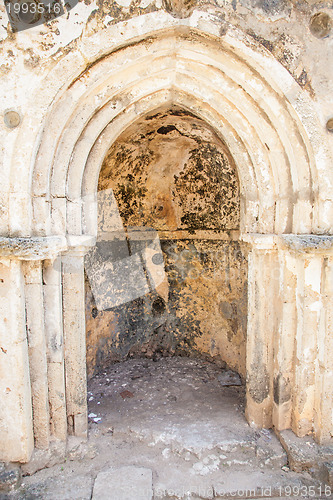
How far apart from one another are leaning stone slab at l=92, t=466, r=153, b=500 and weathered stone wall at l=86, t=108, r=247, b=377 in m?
1.65

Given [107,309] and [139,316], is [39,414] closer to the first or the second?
[107,309]

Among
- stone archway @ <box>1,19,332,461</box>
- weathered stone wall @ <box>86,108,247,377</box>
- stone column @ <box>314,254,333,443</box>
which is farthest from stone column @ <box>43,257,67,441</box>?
stone column @ <box>314,254,333,443</box>

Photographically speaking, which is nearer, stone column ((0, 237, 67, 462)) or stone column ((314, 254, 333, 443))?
stone column ((0, 237, 67, 462))

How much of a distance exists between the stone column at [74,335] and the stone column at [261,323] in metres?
1.51

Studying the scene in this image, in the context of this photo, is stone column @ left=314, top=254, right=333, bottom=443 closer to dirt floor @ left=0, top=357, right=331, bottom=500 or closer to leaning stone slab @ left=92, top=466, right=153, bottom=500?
dirt floor @ left=0, top=357, right=331, bottom=500

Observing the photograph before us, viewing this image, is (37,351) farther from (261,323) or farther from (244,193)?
(244,193)

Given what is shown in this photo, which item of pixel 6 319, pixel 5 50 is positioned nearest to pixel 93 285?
pixel 6 319

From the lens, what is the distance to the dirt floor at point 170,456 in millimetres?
2881

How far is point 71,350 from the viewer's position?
3143 millimetres

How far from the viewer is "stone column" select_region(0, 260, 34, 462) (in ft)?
8.96

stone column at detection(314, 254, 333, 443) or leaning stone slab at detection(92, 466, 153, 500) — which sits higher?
stone column at detection(314, 254, 333, 443)

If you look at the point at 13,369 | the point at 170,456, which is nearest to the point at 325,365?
the point at 170,456

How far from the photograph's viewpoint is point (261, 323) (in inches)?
131

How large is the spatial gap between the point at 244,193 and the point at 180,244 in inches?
68.1
